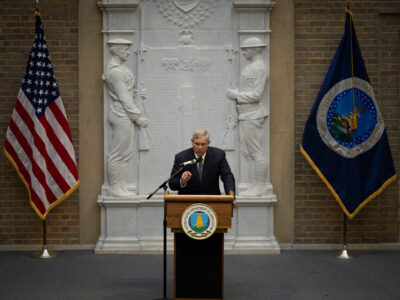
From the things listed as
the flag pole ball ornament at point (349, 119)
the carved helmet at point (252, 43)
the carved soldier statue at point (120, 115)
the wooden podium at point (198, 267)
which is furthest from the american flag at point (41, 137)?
the flag pole ball ornament at point (349, 119)

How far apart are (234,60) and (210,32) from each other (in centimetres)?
46

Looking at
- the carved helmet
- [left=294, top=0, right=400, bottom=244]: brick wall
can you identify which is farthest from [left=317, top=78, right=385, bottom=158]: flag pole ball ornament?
the carved helmet

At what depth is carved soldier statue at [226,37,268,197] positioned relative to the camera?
8.59m

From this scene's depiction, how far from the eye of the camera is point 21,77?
346 inches

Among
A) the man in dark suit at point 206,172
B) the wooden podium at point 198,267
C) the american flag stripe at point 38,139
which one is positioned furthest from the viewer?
the american flag stripe at point 38,139

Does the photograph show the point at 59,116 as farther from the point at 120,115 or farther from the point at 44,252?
the point at 44,252

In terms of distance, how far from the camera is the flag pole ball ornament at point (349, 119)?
8461mm

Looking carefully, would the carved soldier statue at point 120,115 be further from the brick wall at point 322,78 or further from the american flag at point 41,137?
the brick wall at point 322,78

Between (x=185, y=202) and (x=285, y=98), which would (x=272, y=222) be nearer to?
(x=285, y=98)

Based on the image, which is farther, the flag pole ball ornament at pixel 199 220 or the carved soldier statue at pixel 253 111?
the carved soldier statue at pixel 253 111

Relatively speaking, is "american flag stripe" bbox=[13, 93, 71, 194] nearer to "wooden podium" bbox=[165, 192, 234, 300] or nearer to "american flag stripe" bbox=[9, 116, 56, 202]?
"american flag stripe" bbox=[9, 116, 56, 202]

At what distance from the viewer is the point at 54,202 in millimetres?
8508

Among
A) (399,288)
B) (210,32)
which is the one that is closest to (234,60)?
(210,32)

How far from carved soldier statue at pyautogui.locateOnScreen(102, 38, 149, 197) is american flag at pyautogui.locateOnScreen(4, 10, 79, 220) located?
51 cm
